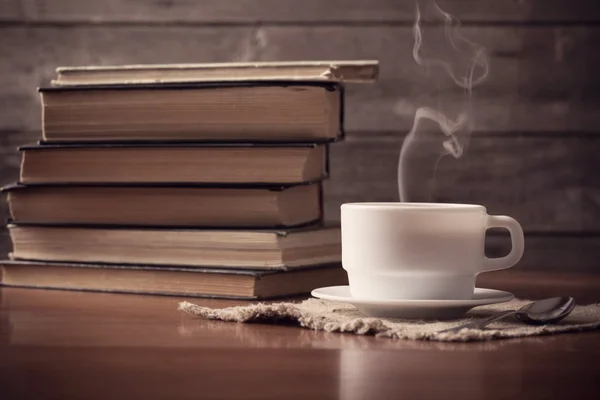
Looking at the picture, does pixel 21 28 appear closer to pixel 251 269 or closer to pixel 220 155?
pixel 220 155

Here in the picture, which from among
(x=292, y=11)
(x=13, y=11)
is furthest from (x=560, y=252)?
(x=13, y=11)

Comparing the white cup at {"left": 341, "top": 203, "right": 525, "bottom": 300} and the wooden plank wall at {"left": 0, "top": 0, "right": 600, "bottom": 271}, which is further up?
the wooden plank wall at {"left": 0, "top": 0, "right": 600, "bottom": 271}

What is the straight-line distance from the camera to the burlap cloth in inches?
30.0

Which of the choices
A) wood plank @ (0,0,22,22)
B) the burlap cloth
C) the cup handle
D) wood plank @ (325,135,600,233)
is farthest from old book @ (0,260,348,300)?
wood plank @ (0,0,22,22)

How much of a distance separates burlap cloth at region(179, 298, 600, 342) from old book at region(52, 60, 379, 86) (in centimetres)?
27

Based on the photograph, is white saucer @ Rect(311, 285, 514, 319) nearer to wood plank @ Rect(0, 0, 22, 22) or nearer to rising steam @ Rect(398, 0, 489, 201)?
rising steam @ Rect(398, 0, 489, 201)

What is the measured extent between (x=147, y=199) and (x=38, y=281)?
0.16 metres

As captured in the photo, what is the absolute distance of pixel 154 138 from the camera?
1129 millimetres

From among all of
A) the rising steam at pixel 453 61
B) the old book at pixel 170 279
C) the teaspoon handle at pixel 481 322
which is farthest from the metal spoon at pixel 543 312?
the rising steam at pixel 453 61

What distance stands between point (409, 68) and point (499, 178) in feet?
0.71

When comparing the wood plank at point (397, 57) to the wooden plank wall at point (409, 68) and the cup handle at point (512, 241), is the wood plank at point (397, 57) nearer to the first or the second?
the wooden plank wall at point (409, 68)

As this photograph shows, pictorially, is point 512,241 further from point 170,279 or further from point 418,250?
point 170,279

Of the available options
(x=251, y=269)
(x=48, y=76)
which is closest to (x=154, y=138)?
(x=251, y=269)

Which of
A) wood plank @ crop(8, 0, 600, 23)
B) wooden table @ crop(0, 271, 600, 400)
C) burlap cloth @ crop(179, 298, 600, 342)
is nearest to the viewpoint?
wooden table @ crop(0, 271, 600, 400)
